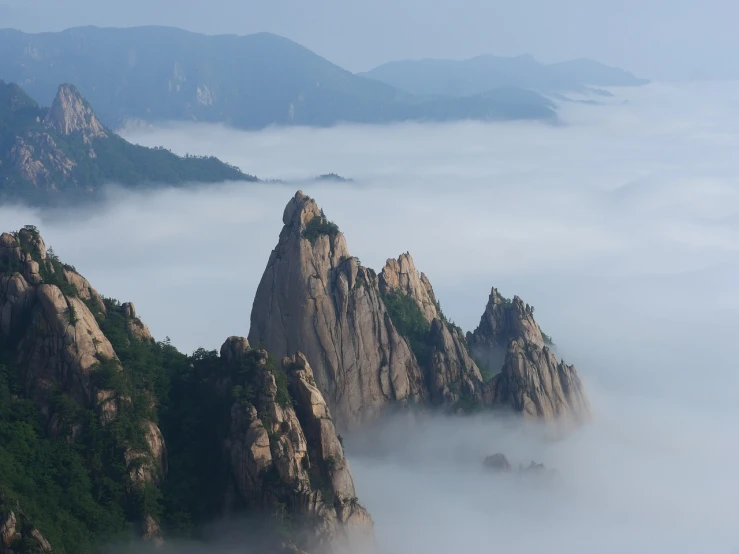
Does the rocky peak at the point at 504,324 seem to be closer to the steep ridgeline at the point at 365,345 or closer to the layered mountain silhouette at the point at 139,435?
the steep ridgeline at the point at 365,345

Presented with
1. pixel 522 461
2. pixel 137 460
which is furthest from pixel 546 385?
pixel 137 460

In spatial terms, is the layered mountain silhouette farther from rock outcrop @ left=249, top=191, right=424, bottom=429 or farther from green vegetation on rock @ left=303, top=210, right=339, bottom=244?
green vegetation on rock @ left=303, top=210, right=339, bottom=244

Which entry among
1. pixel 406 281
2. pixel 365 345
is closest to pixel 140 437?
pixel 365 345

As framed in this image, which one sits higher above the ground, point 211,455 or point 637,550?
point 211,455

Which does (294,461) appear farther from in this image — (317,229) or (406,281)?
(406,281)

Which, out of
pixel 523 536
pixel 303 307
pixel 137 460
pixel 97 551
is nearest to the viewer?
pixel 97 551

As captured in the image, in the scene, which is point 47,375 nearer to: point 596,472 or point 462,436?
point 462,436
